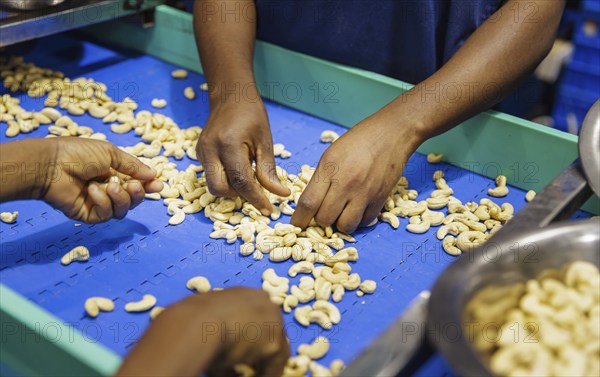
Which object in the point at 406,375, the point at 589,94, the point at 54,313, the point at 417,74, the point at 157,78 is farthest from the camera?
the point at 589,94

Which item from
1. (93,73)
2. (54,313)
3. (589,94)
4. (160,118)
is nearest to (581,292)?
(54,313)

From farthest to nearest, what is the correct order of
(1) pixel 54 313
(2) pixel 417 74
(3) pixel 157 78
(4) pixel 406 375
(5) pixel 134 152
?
(3) pixel 157 78 → (2) pixel 417 74 → (5) pixel 134 152 → (1) pixel 54 313 → (4) pixel 406 375

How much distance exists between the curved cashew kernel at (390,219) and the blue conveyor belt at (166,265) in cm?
1

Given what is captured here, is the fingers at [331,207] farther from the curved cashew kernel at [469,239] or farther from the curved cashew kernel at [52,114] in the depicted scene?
the curved cashew kernel at [52,114]

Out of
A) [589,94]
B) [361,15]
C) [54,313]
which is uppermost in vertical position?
[361,15]

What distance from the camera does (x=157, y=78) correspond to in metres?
1.57

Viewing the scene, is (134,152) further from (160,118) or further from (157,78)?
(157,78)

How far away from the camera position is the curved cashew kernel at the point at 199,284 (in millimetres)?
943

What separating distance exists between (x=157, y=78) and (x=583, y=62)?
1627 mm

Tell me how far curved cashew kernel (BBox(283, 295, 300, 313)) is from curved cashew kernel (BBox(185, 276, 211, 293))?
0.11m

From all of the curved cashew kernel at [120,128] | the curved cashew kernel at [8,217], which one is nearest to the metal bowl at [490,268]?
the curved cashew kernel at [8,217]

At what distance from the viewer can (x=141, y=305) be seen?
0.91 meters

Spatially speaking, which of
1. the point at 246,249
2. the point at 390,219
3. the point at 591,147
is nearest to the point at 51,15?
the point at 246,249

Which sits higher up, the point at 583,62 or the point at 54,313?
the point at 54,313
